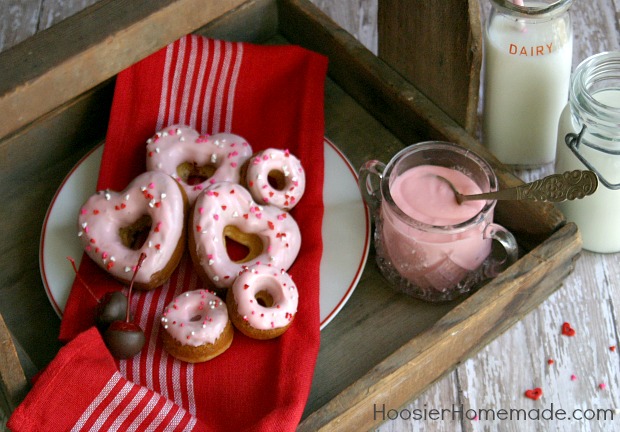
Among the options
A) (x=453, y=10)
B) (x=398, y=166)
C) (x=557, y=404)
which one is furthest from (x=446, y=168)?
(x=557, y=404)

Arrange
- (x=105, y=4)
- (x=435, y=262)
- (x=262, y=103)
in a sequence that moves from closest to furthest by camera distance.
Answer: (x=105, y=4) < (x=435, y=262) < (x=262, y=103)

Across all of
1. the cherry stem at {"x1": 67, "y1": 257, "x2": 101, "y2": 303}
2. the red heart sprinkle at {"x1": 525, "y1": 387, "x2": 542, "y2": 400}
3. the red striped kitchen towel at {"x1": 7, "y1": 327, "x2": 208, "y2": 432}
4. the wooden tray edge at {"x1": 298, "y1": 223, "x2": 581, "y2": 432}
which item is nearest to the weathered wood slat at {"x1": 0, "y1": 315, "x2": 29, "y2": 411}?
the red striped kitchen towel at {"x1": 7, "y1": 327, "x2": 208, "y2": 432}

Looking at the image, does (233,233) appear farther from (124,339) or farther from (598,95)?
(598,95)

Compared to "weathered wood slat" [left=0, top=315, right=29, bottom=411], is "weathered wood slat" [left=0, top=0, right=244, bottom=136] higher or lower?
higher

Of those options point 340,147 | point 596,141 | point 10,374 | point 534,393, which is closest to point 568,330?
point 534,393

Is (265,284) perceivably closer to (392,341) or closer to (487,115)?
(392,341)

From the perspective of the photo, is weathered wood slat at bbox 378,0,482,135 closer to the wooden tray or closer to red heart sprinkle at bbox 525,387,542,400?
the wooden tray

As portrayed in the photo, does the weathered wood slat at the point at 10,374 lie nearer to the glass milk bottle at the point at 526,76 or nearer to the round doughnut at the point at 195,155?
the round doughnut at the point at 195,155

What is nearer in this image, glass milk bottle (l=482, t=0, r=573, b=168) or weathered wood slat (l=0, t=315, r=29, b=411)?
→ weathered wood slat (l=0, t=315, r=29, b=411)
